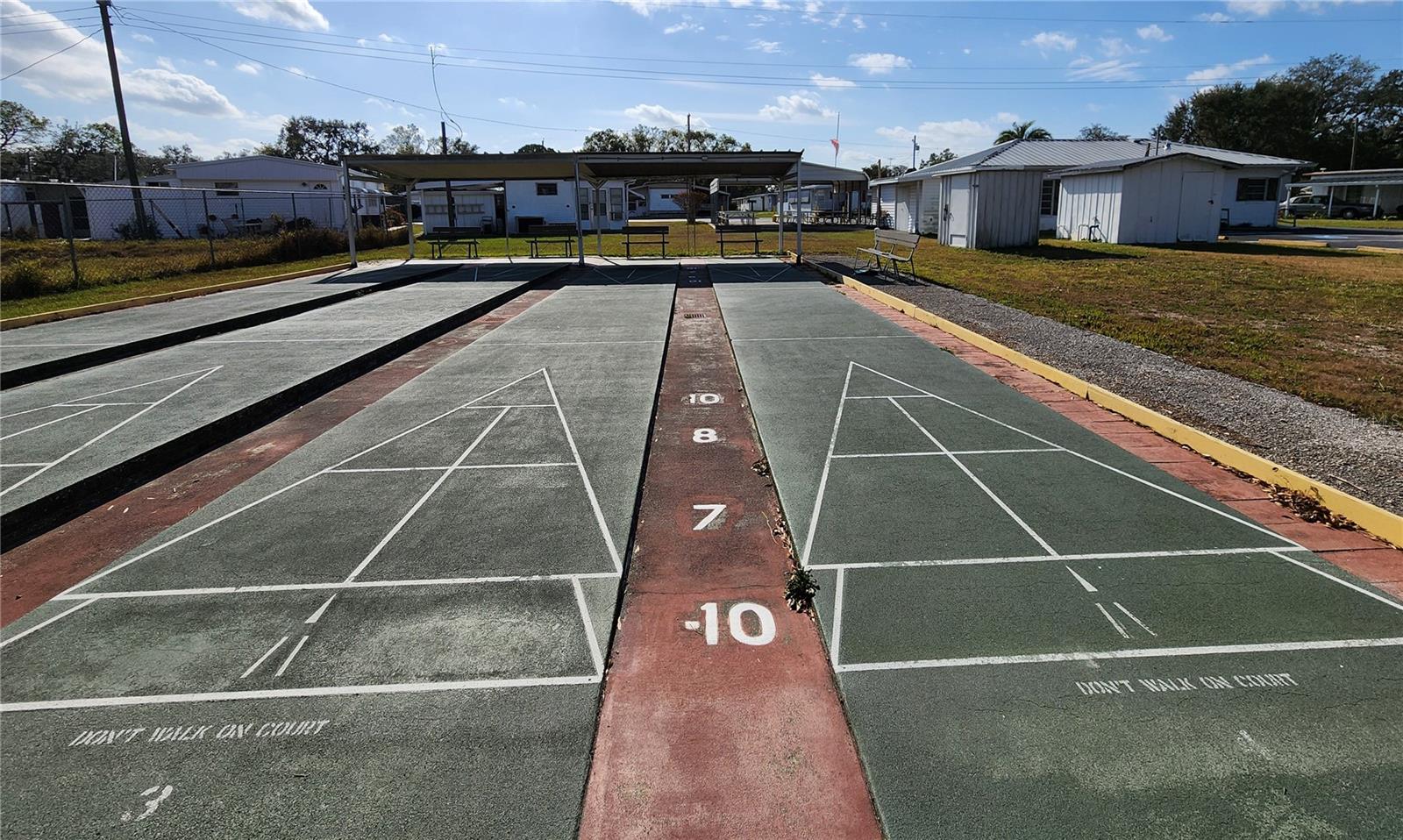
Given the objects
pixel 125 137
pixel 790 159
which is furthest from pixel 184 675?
pixel 125 137

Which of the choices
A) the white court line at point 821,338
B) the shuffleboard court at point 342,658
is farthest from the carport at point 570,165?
the shuffleboard court at point 342,658

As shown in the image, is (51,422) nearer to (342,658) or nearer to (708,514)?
(342,658)

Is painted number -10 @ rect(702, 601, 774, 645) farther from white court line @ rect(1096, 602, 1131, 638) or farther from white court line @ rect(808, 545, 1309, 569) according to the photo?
white court line @ rect(1096, 602, 1131, 638)

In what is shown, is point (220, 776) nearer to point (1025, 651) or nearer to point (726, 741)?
point (726, 741)

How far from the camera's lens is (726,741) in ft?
10.9

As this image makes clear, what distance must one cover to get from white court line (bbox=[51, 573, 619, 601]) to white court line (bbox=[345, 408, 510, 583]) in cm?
16

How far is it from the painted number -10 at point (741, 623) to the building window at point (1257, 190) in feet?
127

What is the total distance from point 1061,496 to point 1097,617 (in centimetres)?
187

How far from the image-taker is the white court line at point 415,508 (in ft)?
16.5

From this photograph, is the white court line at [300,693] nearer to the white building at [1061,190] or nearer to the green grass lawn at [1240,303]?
the green grass lawn at [1240,303]

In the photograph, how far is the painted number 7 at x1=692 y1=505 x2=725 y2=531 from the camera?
18.3 ft

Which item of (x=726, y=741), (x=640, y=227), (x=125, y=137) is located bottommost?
(x=726, y=741)

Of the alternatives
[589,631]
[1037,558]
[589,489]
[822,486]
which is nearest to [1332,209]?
[822,486]

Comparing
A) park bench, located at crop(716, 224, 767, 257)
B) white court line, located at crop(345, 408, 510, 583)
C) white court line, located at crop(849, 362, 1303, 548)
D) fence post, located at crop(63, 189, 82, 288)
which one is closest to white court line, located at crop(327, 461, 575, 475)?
white court line, located at crop(345, 408, 510, 583)
